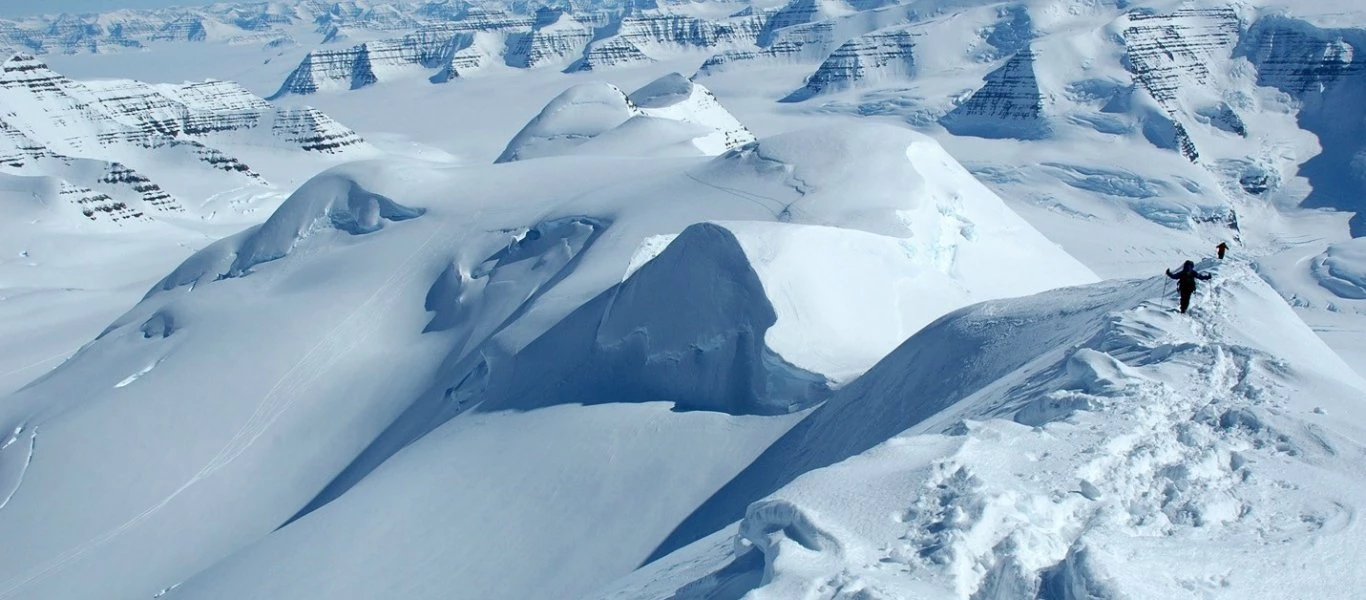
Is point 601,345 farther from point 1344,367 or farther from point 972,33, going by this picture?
point 972,33

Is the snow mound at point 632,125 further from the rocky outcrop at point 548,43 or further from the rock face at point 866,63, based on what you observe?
the rocky outcrop at point 548,43

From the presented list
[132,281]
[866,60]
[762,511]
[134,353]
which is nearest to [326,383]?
[134,353]

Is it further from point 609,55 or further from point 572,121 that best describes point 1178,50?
point 609,55

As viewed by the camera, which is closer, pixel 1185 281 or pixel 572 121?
pixel 1185 281

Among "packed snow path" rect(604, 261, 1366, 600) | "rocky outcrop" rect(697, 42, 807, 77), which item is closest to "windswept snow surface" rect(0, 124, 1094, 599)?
"packed snow path" rect(604, 261, 1366, 600)

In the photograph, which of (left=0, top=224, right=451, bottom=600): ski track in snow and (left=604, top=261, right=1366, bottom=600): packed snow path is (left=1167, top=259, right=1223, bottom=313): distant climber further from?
(left=0, top=224, right=451, bottom=600): ski track in snow

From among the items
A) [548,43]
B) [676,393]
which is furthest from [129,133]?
[548,43]

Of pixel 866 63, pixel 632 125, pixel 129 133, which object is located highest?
pixel 632 125
